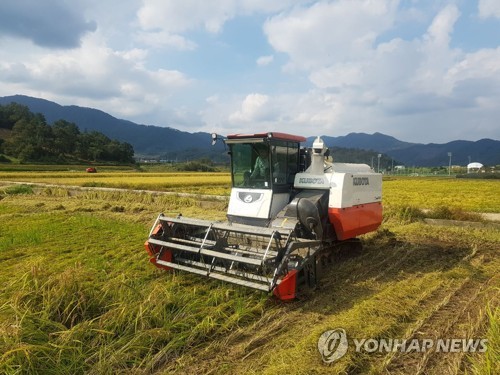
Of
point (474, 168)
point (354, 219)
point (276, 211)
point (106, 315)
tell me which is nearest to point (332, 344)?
point (106, 315)

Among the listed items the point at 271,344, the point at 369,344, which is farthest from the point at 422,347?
the point at 271,344

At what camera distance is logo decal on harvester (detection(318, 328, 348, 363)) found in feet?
13.8

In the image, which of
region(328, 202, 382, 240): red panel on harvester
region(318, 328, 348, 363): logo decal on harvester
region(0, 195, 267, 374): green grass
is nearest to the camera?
region(0, 195, 267, 374): green grass

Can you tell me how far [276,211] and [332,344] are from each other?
12.4 feet

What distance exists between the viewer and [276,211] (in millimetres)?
7988

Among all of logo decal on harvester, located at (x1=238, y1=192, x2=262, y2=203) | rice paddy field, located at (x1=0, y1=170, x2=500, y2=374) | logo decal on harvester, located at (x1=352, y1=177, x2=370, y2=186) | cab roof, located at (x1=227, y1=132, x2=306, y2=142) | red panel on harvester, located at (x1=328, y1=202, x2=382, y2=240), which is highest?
cab roof, located at (x1=227, y1=132, x2=306, y2=142)

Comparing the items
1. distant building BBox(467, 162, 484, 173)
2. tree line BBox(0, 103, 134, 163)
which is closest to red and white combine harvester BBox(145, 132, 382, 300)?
tree line BBox(0, 103, 134, 163)

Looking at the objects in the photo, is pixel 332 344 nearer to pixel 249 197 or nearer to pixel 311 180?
pixel 249 197

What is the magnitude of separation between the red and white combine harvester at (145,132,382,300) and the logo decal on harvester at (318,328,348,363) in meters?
1.58

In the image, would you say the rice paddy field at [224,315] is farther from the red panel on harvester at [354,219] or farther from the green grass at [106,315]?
the red panel on harvester at [354,219]

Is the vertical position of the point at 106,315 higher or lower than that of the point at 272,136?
Result: lower

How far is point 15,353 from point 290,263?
12.2 ft

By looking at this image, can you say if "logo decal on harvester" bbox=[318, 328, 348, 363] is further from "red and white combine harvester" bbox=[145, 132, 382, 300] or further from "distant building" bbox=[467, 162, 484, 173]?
"distant building" bbox=[467, 162, 484, 173]

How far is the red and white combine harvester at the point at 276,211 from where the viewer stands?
6844 millimetres
